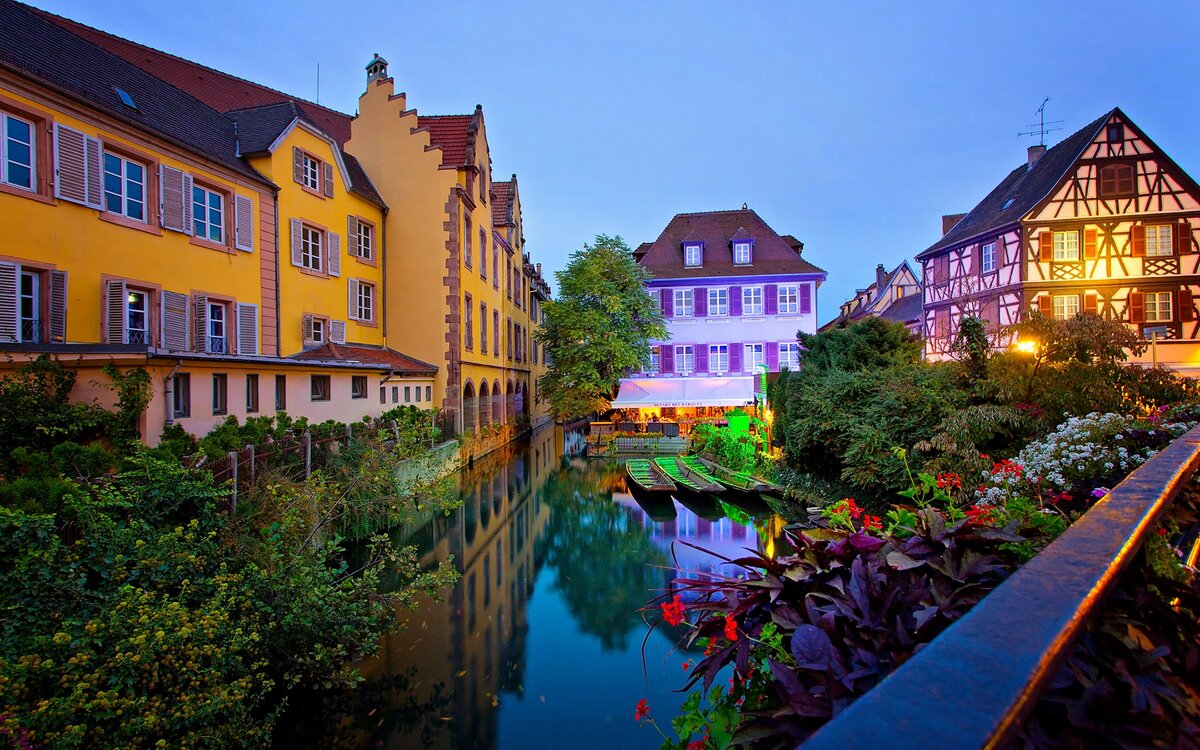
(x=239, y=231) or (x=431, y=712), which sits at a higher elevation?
(x=239, y=231)

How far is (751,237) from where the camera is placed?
3159 cm

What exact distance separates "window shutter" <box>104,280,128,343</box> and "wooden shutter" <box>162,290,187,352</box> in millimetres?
1113

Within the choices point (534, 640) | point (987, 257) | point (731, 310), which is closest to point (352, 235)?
point (534, 640)

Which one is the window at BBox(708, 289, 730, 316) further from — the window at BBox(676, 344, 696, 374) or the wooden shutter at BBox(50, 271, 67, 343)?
the wooden shutter at BBox(50, 271, 67, 343)

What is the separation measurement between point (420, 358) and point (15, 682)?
19.1 m

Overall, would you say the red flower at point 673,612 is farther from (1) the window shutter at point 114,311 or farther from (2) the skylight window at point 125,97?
(2) the skylight window at point 125,97

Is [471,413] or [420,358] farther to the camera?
[471,413]

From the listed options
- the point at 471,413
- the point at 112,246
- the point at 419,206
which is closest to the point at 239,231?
the point at 112,246

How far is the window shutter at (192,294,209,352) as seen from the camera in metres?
14.4

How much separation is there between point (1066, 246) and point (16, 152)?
30.7 metres

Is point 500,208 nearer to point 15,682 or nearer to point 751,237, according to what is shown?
point 751,237

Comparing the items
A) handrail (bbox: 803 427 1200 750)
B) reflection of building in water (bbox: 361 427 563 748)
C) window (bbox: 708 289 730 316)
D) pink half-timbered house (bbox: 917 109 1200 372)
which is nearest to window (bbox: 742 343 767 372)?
window (bbox: 708 289 730 316)

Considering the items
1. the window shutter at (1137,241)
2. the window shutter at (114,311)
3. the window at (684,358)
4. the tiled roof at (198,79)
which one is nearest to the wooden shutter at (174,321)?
the window shutter at (114,311)

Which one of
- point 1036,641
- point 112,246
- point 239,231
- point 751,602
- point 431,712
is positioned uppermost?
point 239,231
